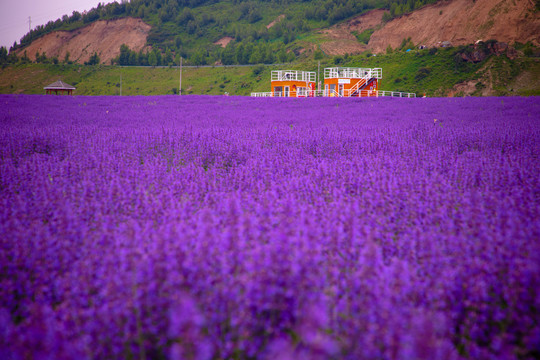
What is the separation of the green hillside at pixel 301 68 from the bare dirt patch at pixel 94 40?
25371 millimetres

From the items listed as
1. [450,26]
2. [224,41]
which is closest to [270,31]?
[224,41]

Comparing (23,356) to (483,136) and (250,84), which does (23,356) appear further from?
(250,84)

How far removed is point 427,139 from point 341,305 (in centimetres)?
534

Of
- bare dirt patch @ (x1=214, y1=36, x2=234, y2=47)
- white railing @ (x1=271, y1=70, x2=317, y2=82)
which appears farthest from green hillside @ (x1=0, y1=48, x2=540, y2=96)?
bare dirt patch @ (x1=214, y1=36, x2=234, y2=47)

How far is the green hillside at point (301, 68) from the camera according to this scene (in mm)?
33938

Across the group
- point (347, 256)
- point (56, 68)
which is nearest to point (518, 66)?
point (347, 256)

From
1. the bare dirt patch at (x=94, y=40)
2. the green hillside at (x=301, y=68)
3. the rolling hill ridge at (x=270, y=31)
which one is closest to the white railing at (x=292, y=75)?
the green hillside at (x=301, y=68)

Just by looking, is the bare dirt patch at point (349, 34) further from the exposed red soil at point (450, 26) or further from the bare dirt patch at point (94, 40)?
the bare dirt patch at point (94, 40)

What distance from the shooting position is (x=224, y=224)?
2.21 meters

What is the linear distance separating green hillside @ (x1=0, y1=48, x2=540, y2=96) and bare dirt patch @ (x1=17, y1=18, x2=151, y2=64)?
2537cm

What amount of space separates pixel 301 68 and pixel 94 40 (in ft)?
253

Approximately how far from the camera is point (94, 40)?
99.7 m

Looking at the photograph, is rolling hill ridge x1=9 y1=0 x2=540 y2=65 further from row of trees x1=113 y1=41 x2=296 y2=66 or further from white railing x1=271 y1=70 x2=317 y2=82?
white railing x1=271 y1=70 x2=317 y2=82

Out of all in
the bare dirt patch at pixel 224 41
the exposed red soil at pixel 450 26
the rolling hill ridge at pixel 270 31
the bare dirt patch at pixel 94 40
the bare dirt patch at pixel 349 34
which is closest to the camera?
the exposed red soil at pixel 450 26
